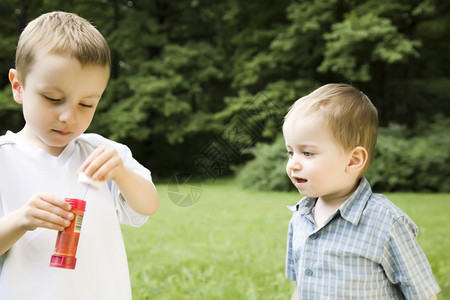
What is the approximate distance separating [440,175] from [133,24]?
10204 millimetres

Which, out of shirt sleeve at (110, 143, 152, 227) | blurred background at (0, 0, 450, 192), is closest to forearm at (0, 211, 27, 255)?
shirt sleeve at (110, 143, 152, 227)

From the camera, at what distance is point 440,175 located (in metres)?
11.0

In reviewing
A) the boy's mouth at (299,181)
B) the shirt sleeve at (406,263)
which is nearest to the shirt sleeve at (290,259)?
the boy's mouth at (299,181)

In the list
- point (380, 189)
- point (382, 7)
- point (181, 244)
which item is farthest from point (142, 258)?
point (382, 7)

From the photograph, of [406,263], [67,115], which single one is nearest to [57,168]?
[67,115]

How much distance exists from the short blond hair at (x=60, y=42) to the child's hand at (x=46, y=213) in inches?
14.7

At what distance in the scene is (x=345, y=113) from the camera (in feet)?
5.23

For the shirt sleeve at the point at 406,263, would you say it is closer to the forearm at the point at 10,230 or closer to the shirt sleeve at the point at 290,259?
the shirt sleeve at the point at 290,259

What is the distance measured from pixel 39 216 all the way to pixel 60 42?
0.47 meters

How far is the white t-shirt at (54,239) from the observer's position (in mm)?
1377

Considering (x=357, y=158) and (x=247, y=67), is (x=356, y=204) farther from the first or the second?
(x=247, y=67)

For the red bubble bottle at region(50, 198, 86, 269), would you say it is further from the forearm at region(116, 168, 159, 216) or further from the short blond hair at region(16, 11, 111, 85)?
the short blond hair at region(16, 11, 111, 85)

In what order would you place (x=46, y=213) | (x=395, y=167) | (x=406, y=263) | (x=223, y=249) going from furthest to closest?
(x=395, y=167) → (x=223, y=249) → (x=406, y=263) → (x=46, y=213)

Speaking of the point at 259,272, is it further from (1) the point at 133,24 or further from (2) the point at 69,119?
(1) the point at 133,24
